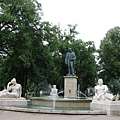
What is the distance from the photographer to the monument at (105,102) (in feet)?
44.7

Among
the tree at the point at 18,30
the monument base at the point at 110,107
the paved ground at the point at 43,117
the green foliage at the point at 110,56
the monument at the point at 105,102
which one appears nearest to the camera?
the paved ground at the point at 43,117

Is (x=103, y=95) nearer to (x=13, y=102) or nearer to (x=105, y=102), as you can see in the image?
(x=105, y=102)

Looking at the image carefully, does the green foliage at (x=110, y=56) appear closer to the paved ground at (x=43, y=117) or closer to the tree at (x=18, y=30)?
the tree at (x=18, y=30)

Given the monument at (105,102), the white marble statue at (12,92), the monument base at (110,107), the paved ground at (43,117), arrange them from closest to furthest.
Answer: the paved ground at (43,117), the monument base at (110,107), the monument at (105,102), the white marble statue at (12,92)

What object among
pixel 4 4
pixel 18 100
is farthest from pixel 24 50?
pixel 18 100

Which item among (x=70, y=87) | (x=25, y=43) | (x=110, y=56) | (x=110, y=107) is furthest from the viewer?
(x=110, y=56)

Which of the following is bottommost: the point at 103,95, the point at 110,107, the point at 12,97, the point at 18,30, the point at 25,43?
the point at 110,107

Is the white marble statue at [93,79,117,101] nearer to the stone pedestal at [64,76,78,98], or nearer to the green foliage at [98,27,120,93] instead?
the stone pedestal at [64,76,78,98]

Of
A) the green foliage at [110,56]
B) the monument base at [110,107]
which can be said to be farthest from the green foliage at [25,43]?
the monument base at [110,107]

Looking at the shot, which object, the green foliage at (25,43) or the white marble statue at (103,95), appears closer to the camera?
the white marble statue at (103,95)

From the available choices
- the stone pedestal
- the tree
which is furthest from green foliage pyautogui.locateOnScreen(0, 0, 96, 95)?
the stone pedestal

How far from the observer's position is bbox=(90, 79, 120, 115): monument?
1361cm

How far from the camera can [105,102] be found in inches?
570

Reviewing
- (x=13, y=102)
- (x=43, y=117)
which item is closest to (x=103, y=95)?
(x=43, y=117)
